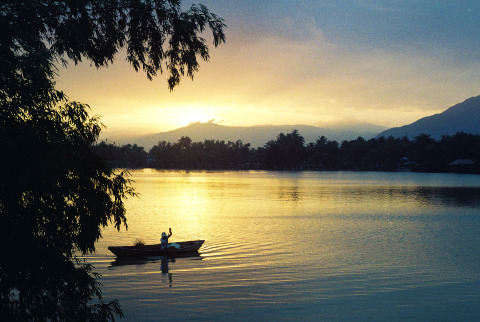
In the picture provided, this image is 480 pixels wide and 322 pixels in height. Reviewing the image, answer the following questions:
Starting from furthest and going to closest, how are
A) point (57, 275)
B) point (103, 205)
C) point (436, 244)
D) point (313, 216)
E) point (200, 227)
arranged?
1. point (313, 216)
2. point (200, 227)
3. point (436, 244)
4. point (103, 205)
5. point (57, 275)

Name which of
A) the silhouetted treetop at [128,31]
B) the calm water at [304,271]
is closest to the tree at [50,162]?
the silhouetted treetop at [128,31]

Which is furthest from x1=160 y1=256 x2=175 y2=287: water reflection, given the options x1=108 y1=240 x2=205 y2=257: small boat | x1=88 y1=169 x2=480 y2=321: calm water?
x1=108 y1=240 x2=205 y2=257: small boat

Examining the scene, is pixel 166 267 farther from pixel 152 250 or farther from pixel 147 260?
pixel 152 250

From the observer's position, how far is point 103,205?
31.8ft

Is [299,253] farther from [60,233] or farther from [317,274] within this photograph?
[60,233]

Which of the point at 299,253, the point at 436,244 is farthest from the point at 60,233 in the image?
the point at 436,244

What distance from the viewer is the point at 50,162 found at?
766cm

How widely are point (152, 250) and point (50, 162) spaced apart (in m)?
16.9

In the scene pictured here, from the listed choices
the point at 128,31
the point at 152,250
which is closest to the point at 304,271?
the point at 152,250

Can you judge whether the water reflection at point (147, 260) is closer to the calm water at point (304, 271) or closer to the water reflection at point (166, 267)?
the water reflection at point (166, 267)

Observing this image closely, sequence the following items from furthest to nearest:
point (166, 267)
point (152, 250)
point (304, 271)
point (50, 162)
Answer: point (152, 250), point (166, 267), point (304, 271), point (50, 162)

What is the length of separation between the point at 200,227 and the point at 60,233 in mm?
27913

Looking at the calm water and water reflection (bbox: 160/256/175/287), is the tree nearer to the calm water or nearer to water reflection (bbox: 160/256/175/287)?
the calm water

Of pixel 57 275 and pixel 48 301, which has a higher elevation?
pixel 57 275
